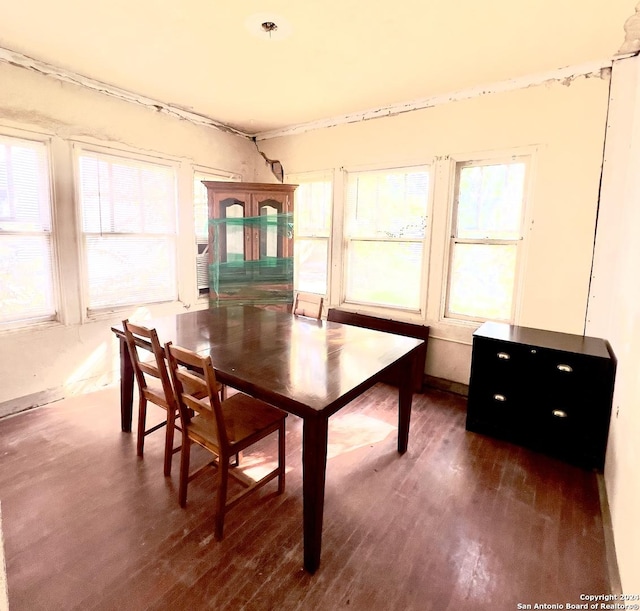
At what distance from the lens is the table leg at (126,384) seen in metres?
2.56

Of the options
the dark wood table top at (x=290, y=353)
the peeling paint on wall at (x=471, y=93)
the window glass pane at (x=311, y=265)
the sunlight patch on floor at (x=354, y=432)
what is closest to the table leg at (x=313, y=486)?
the dark wood table top at (x=290, y=353)

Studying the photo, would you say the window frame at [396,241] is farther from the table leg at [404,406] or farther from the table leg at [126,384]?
the table leg at [126,384]

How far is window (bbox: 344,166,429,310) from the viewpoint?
3.58 metres

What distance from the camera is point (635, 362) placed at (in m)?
1.73

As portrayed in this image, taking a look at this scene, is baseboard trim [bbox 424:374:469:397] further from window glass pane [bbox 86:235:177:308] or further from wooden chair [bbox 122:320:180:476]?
window glass pane [bbox 86:235:177:308]

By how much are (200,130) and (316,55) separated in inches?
72.7

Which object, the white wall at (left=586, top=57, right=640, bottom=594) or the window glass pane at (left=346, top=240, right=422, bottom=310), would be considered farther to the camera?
the window glass pane at (left=346, top=240, right=422, bottom=310)

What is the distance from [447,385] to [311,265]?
1991 mm

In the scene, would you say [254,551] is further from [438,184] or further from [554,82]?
[554,82]

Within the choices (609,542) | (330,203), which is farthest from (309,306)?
(609,542)

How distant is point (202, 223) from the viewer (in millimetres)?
4109

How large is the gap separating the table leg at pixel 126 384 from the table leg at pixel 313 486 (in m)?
1.59

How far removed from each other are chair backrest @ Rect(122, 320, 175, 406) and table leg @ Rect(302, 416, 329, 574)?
921 millimetres

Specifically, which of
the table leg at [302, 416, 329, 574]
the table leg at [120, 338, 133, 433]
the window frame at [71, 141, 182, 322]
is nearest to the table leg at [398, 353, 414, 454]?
the table leg at [302, 416, 329, 574]
